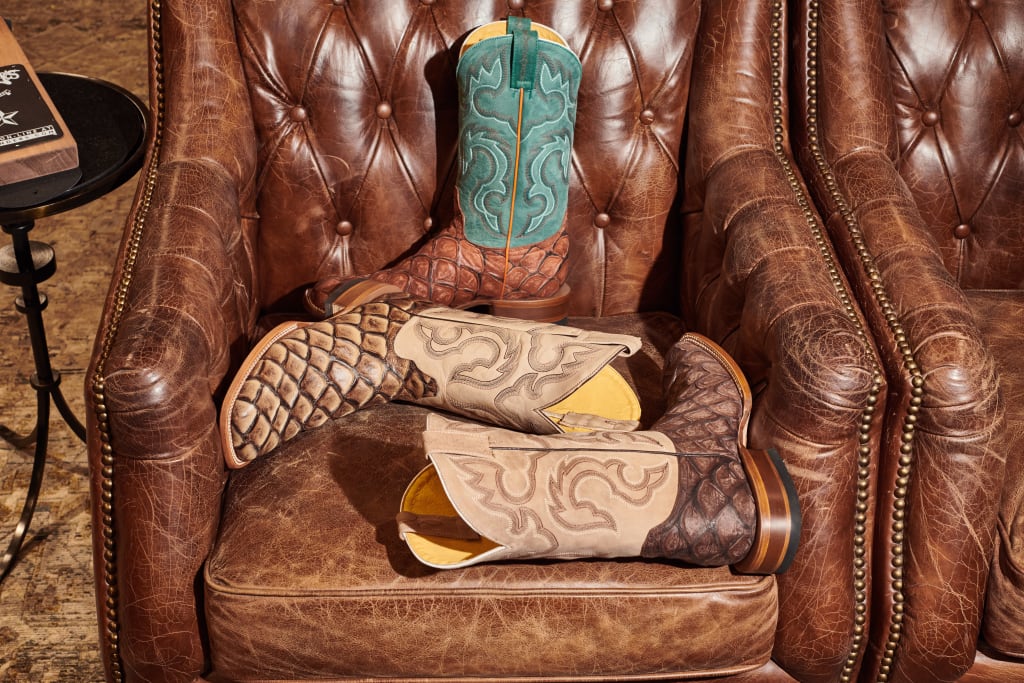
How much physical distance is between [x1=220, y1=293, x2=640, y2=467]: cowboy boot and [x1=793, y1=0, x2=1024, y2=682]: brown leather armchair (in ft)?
1.19

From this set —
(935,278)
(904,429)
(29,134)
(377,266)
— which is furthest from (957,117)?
(29,134)

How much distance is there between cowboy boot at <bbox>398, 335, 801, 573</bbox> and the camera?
1.27m

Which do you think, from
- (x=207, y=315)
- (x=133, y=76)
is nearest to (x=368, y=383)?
(x=207, y=315)

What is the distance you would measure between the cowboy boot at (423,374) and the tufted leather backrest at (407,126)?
1.00ft

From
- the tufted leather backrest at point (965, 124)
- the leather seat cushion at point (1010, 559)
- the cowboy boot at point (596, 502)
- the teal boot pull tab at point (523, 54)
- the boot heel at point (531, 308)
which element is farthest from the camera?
the tufted leather backrest at point (965, 124)

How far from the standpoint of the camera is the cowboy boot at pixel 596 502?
127cm

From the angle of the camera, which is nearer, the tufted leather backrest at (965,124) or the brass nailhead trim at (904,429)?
the brass nailhead trim at (904,429)

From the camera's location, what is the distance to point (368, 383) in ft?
4.93

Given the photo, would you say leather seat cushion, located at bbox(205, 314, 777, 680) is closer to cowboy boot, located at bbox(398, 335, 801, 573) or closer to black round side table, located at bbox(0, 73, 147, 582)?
cowboy boot, located at bbox(398, 335, 801, 573)

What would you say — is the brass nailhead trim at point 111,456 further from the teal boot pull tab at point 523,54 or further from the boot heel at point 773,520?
the boot heel at point 773,520

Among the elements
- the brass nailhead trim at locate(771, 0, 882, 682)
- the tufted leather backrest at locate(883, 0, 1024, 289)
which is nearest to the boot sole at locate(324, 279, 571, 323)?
Answer: the brass nailhead trim at locate(771, 0, 882, 682)

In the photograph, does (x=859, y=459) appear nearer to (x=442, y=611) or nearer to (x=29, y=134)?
(x=442, y=611)

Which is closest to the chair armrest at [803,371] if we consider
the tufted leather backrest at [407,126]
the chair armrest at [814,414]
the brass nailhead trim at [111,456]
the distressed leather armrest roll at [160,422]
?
the chair armrest at [814,414]

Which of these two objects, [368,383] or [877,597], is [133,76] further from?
[877,597]
